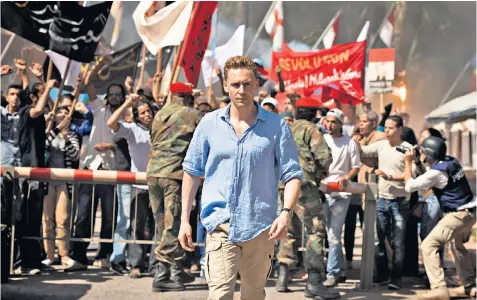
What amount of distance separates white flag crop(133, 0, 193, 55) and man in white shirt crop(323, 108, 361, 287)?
8.93ft

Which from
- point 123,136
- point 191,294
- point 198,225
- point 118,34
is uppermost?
point 118,34

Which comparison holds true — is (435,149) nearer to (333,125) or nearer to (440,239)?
(440,239)

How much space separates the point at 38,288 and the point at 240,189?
12.8 ft

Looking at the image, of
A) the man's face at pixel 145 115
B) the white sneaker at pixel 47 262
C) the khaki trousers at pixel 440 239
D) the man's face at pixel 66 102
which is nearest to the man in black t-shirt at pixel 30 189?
the white sneaker at pixel 47 262

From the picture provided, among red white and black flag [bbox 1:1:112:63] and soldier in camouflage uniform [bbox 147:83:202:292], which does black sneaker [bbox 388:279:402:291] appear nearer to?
soldier in camouflage uniform [bbox 147:83:202:292]

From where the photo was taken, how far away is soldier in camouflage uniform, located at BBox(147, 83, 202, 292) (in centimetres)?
881

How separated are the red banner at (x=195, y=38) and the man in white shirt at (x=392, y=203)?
2.76 metres

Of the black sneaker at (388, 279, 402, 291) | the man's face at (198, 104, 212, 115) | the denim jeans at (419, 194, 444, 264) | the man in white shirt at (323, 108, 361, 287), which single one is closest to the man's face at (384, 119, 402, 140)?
the man in white shirt at (323, 108, 361, 287)

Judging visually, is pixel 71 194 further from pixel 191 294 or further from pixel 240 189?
pixel 240 189

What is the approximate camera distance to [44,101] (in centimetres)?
940

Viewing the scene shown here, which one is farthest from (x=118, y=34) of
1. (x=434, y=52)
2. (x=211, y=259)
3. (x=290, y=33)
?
(x=211, y=259)

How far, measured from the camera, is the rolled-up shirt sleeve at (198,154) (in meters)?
5.61

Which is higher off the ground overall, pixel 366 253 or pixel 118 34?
pixel 118 34

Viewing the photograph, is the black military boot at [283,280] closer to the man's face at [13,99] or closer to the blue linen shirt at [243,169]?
the man's face at [13,99]
